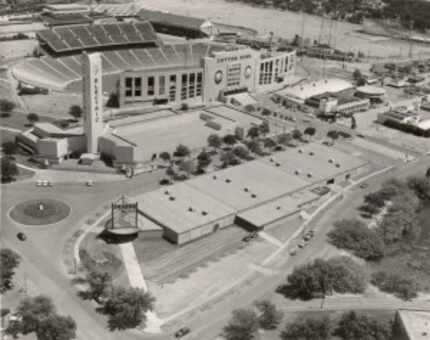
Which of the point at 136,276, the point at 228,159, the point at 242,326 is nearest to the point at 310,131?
the point at 228,159

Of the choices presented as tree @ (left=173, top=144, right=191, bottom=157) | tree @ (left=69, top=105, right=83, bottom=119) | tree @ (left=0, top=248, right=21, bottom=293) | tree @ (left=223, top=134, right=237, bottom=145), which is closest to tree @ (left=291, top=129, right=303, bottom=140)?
tree @ (left=223, top=134, right=237, bottom=145)

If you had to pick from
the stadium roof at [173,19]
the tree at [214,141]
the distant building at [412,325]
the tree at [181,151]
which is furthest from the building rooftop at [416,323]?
the stadium roof at [173,19]

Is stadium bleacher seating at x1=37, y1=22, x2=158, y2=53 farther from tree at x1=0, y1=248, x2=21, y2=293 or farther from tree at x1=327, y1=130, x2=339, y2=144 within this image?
tree at x1=0, y1=248, x2=21, y2=293

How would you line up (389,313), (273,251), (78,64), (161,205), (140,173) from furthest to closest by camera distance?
(78,64) → (140,173) → (161,205) → (273,251) → (389,313)

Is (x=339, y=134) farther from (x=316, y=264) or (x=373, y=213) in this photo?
(x=316, y=264)

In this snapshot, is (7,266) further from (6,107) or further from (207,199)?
(6,107)

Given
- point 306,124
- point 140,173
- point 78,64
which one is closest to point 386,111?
point 306,124

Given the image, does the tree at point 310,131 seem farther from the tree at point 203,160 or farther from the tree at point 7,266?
the tree at point 7,266
